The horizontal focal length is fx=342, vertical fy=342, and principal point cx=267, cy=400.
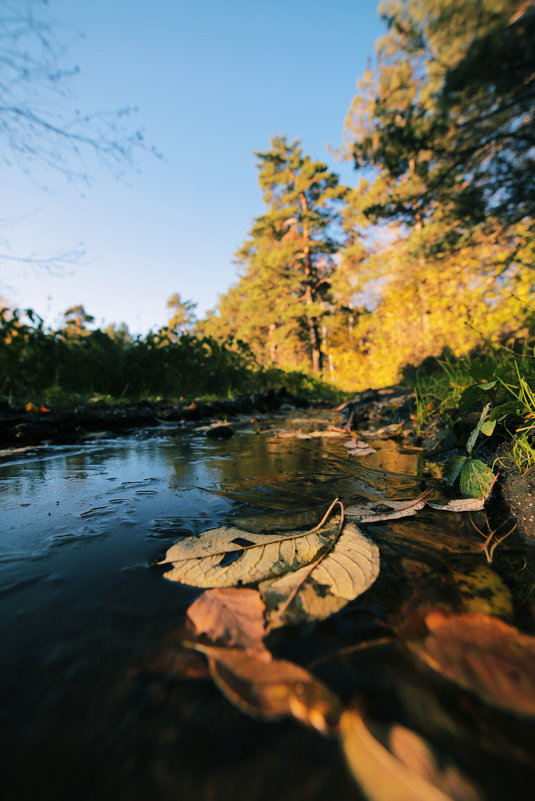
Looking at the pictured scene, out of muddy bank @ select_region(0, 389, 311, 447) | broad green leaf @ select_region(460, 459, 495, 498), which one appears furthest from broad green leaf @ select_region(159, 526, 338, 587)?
muddy bank @ select_region(0, 389, 311, 447)

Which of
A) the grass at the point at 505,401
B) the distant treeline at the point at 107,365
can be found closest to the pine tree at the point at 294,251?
the distant treeline at the point at 107,365

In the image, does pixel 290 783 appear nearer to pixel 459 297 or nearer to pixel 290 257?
pixel 459 297

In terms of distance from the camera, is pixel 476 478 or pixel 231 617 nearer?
pixel 231 617

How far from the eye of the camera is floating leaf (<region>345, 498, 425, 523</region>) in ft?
3.63

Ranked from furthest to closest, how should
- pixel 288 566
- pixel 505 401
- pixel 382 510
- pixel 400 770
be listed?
pixel 505 401 → pixel 382 510 → pixel 288 566 → pixel 400 770

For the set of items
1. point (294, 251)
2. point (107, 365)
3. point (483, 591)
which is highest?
point (294, 251)

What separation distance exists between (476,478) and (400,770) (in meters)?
1.14

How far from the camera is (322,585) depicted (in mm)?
721

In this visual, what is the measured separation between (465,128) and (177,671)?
9750 mm

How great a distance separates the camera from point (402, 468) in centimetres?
192

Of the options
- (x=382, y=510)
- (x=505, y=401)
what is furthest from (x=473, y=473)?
(x=505, y=401)

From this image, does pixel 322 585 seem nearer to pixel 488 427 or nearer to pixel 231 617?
pixel 231 617

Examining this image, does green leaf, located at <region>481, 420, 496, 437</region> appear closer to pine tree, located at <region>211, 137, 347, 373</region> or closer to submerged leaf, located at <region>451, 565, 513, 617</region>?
submerged leaf, located at <region>451, 565, 513, 617</region>

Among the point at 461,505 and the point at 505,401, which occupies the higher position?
the point at 505,401
